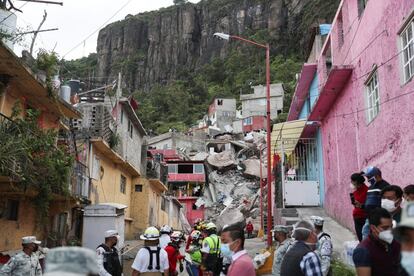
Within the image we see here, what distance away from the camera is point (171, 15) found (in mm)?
120812

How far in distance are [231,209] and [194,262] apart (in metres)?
31.4

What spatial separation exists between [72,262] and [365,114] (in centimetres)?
1139

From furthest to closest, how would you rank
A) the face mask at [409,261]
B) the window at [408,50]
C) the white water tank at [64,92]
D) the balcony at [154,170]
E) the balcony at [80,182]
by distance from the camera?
the balcony at [154,170]
the white water tank at [64,92]
the balcony at [80,182]
the window at [408,50]
the face mask at [409,261]

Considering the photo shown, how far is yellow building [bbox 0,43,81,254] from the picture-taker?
11805mm

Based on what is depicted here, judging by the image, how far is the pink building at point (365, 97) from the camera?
9.29m

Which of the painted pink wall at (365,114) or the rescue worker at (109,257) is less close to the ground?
the painted pink wall at (365,114)

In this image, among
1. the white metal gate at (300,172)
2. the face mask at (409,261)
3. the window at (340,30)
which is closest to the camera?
the face mask at (409,261)

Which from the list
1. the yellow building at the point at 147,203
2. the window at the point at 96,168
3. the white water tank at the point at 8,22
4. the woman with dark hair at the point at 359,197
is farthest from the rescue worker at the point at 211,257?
the yellow building at the point at 147,203

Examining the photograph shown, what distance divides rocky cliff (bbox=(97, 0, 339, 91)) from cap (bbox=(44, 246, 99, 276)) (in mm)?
97007

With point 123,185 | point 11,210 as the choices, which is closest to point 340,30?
point 11,210

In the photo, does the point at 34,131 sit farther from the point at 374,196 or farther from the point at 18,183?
the point at 374,196

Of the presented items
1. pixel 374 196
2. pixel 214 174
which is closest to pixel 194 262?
pixel 374 196

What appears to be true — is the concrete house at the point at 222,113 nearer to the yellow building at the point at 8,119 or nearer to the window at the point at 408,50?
the yellow building at the point at 8,119

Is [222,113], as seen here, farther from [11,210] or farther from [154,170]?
[11,210]
